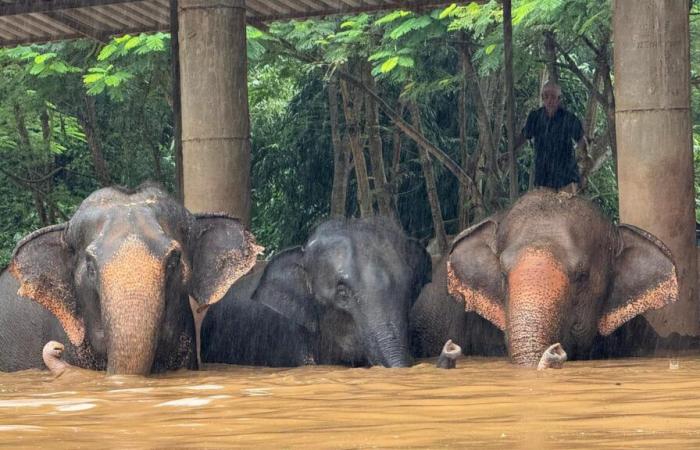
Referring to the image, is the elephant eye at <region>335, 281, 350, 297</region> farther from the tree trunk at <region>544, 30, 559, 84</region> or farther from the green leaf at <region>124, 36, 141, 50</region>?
the tree trunk at <region>544, 30, 559, 84</region>

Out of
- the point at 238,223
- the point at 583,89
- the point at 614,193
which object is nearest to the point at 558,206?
the point at 238,223

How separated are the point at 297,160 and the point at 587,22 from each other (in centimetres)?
746

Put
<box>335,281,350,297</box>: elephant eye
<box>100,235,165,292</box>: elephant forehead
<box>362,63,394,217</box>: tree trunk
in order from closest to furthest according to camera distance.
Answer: <box>100,235,165,292</box>: elephant forehead < <box>335,281,350,297</box>: elephant eye < <box>362,63,394,217</box>: tree trunk

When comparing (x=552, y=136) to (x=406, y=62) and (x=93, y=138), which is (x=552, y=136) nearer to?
(x=406, y=62)

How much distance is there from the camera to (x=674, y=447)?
12.6 ft

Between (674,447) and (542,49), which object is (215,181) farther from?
(542,49)

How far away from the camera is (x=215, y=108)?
9789mm

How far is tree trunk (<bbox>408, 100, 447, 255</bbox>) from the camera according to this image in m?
17.8

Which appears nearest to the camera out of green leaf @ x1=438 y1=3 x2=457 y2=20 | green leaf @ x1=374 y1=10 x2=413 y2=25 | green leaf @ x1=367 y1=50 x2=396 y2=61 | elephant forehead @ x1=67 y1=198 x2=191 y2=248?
elephant forehead @ x1=67 y1=198 x2=191 y2=248

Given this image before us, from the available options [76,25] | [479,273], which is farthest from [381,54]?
[479,273]

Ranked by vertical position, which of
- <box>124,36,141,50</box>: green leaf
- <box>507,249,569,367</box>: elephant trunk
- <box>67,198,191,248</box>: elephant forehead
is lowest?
<box>507,249,569,367</box>: elephant trunk

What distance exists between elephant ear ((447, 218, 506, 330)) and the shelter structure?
3.11ft

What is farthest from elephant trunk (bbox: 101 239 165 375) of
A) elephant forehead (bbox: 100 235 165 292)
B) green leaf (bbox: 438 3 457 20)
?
green leaf (bbox: 438 3 457 20)

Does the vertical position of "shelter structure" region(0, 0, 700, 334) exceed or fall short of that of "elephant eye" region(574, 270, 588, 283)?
it exceeds it
